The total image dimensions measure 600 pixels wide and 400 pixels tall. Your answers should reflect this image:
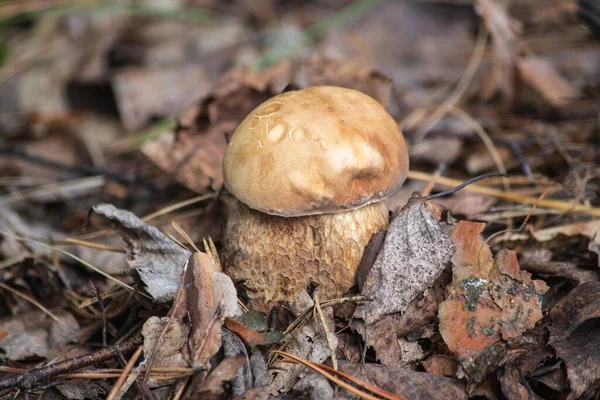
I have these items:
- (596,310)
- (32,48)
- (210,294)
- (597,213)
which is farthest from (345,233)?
Answer: (32,48)

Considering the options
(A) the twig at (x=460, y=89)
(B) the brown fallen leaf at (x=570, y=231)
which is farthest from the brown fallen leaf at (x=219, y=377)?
(A) the twig at (x=460, y=89)

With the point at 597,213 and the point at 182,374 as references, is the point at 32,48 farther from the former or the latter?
the point at 597,213

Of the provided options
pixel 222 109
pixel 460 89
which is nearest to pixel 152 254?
pixel 222 109

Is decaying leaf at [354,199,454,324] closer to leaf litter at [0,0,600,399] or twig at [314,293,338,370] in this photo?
leaf litter at [0,0,600,399]

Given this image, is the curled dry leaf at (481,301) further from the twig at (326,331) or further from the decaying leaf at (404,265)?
the twig at (326,331)

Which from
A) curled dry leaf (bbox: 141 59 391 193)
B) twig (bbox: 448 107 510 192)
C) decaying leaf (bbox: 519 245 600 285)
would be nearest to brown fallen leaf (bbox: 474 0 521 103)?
twig (bbox: 448 107 510 192)

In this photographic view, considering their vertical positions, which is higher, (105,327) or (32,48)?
(32,48)
